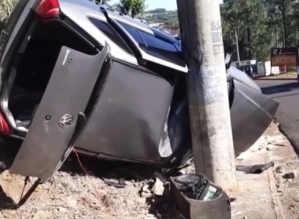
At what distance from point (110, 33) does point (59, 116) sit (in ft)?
4.01

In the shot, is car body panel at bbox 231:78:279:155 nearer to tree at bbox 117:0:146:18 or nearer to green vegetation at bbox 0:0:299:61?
tree at bbox 117:0:146:18

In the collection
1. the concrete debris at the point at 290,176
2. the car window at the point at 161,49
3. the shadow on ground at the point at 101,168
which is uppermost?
the car window at the point at 161,49

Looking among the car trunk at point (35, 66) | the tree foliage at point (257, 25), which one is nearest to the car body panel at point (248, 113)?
the car trunk at point (35, 66)

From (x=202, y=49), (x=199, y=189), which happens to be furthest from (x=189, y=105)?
(x=199, y=189)

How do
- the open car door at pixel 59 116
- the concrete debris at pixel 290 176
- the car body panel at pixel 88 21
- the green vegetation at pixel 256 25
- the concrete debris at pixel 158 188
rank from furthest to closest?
the green vegetation at pixel 256 25 < the concrete debris at pixel 290 176 < the concrete debris at pixel 158 188 < the car body panel at pixel 88 21 < the open car door at pixel 59 116

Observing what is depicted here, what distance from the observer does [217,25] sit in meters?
6.59

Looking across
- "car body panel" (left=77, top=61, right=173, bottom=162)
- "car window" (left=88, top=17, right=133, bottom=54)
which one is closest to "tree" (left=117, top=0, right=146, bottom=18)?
"car body panel" (left=77, top=61, right=173, bottom=162)

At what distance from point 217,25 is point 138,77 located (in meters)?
1.10

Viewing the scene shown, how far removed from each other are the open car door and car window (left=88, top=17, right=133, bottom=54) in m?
0.67

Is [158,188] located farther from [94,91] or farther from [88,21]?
[88,21]

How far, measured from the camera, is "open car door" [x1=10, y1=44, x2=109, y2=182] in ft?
16.9

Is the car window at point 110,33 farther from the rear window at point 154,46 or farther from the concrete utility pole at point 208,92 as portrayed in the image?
the concrete utility pole at point 208,92

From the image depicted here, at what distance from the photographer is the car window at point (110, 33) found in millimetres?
5992

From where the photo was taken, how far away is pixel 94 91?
5484 mm
